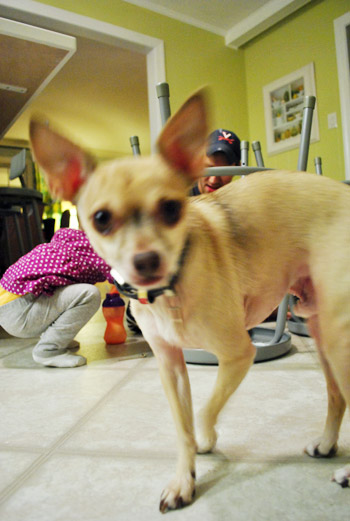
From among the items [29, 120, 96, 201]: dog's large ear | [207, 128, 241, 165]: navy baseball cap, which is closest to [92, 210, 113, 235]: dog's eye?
[29, 120, 96, 201]: dog's large ear

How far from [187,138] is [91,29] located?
346 cm

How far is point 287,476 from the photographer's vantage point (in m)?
0.80

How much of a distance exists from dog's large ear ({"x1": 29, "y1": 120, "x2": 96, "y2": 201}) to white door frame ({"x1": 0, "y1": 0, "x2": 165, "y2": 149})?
8.71ft

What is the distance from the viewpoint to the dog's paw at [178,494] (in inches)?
28.3

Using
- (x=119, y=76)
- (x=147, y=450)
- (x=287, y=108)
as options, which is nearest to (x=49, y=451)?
(x=147, y=450)

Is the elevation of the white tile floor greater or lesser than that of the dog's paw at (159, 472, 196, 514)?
lesser

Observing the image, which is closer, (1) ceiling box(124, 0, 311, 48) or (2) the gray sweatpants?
(2) the gray sweatpants

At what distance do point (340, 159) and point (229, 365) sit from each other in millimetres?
3420

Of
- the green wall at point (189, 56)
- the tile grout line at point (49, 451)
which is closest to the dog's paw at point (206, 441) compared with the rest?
the tile grout line at point (49, 451)

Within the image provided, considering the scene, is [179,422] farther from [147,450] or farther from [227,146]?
[227,146]

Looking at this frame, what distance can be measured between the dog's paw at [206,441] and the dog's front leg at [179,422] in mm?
77

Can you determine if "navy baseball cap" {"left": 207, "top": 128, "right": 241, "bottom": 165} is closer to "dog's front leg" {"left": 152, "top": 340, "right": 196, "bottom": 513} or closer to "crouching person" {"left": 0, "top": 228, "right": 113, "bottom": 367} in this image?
"crouching person" {"left": 0, "top": 228, "right": 113, "bottom": 367}

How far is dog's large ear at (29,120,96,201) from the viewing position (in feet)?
2.15

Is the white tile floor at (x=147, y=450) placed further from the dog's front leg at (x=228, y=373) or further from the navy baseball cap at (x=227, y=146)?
the navy baseball cap at (x=227, y=146)
